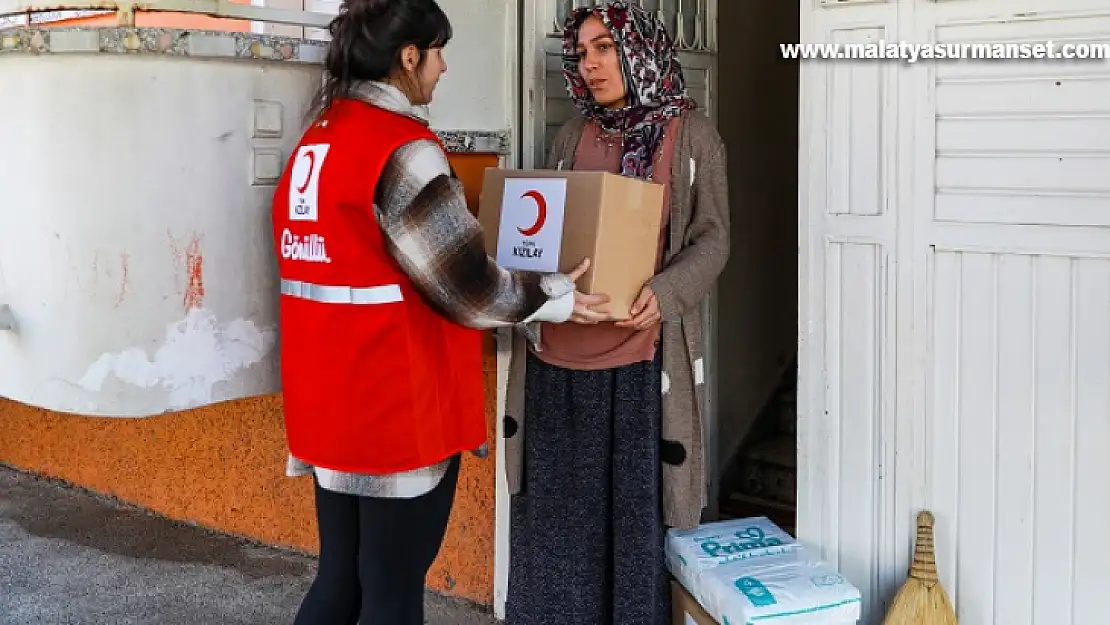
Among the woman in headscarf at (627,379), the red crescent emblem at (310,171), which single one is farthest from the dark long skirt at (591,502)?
the red crescent emblem at (310,171)

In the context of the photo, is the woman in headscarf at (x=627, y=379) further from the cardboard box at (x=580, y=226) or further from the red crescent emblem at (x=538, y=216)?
the red crescent emblem at (x=538, y=216)

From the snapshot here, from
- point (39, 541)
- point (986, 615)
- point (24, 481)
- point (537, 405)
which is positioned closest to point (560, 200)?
point (537, 405)

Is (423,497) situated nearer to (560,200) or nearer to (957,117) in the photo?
(560,200)

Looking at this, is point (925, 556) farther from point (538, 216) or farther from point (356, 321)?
point (356, 321)

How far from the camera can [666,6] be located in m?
3.16

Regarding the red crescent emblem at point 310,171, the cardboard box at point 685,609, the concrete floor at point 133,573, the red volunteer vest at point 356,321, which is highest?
the red crescent emblem at point 310,171

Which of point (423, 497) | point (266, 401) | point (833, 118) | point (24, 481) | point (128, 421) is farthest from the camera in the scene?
point (24, 481)

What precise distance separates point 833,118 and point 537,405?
3.20 ft

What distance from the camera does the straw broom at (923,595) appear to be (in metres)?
2.40

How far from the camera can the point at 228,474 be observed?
160 inches

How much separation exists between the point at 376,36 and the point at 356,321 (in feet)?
1.73

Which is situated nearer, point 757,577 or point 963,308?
point 963,308

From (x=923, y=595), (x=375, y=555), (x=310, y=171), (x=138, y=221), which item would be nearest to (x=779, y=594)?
(x=923, y=595)

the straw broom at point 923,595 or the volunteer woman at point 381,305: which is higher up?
the volunteer woman at point 381,305
